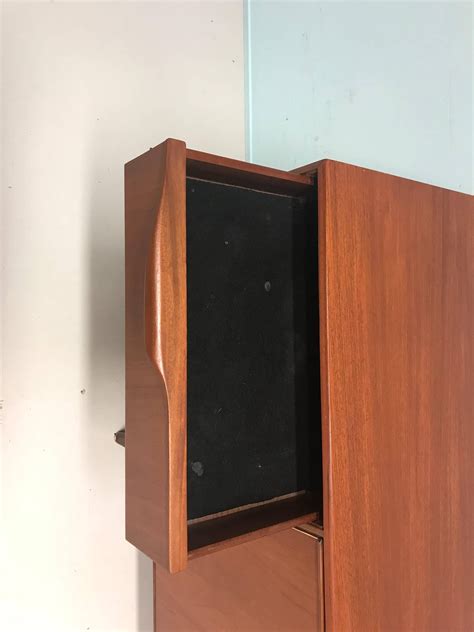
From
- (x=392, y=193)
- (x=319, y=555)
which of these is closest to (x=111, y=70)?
(x=392, y=193)

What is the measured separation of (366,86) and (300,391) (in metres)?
0.83

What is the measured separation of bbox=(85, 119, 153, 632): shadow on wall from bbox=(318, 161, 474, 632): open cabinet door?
58cm

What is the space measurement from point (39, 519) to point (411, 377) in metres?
0.76

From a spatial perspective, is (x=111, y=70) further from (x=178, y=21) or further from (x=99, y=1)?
(x=178, y=21)

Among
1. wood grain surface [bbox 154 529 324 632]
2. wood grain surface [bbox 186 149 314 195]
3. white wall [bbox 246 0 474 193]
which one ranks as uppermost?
white wall [bbox 246 0 474 193]

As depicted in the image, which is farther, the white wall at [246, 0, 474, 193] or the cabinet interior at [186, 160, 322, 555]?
the white wall at [246, 0, 474, 193]

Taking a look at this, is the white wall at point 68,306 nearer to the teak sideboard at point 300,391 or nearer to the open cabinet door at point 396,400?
the teak sideboard at point 300,391

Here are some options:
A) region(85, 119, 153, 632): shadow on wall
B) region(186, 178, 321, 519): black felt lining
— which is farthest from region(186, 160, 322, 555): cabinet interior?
region(85, 119, 153, 632): shadow on wall

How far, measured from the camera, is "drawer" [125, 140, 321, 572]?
58 centimetres

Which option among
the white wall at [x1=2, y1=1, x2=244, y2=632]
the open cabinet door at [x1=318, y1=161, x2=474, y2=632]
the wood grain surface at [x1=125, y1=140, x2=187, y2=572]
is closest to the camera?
the wood grain surface at [x1=125, y1=140, x2=187, y2=572]

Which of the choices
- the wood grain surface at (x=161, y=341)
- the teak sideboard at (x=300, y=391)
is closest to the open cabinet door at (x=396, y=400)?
the teak sideboard at (x=300, y=391)

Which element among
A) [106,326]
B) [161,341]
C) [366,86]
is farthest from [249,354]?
[366,86]

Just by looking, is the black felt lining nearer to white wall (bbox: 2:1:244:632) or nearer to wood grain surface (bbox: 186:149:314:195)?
wood grain surface (bbox: 186:149:314:195)

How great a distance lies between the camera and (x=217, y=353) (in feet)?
2.24
